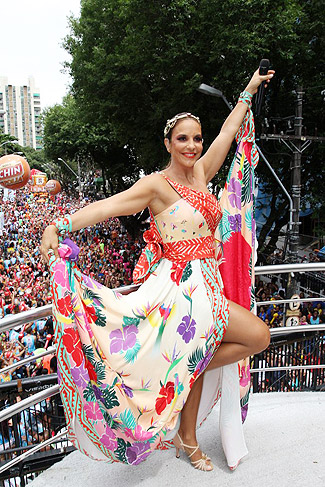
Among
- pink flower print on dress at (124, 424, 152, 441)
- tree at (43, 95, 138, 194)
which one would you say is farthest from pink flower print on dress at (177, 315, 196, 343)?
tree at (43, 95, 138, 194)

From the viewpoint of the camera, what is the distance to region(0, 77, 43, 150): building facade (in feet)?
483

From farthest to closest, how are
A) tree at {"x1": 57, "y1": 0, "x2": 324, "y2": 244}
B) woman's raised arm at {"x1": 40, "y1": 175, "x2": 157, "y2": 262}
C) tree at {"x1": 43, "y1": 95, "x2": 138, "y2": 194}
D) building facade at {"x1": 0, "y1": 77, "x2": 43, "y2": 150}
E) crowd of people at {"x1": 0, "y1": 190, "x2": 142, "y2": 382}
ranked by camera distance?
building facade at {"x1": 0, "y1": 77, "x2": 43, "y2": 150} < tree at {"x1": 43, "y1": 95, "x2": 138, "y2": 194} < tree at {"x1": 57, "y1": 0, "x2": 324, "y2": 244} < crowd of people at {"x1": 0, "y1": 190, "x2": 142, "y2": 382} < woman's raised arm at {"x1": 40, "y1": 175, "x2": 157, "y2": 262}

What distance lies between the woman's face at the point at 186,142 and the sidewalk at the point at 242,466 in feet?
5.13

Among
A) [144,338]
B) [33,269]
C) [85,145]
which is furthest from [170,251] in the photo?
[85,145]

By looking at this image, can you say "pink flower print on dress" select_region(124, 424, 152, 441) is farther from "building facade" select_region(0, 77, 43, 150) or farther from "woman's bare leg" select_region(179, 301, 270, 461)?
"building facade" select_region(0, 77, 43, 150)

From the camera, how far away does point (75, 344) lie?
6.30 ft

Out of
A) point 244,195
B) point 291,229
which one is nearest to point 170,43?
point 291,229

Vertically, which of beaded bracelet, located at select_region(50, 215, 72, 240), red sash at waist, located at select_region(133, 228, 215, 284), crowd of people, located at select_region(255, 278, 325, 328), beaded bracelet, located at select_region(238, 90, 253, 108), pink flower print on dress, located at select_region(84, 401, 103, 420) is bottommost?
crowd of people, located at select_region(255, 278, 325, 328)

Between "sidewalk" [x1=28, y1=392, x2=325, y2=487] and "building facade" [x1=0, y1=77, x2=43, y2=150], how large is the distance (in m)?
154

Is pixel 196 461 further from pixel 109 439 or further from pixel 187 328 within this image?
pixel 187 328

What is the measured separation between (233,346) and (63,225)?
1.03 meters

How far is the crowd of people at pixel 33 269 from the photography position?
6824 millimetres

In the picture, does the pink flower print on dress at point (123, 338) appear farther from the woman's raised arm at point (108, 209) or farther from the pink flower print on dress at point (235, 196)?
the pink flower print on dress at point (235, 196)

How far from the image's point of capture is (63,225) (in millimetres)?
1969
